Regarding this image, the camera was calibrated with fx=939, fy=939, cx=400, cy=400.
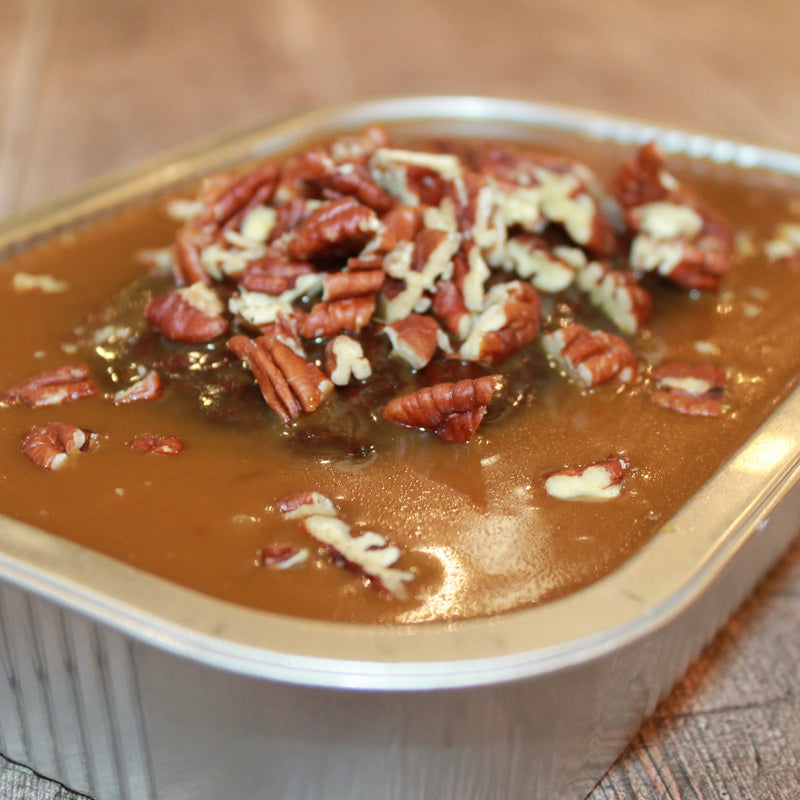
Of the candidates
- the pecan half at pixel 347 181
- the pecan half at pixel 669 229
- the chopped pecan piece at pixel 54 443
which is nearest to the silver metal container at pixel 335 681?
the chopped pecan piece at pixel 54 443

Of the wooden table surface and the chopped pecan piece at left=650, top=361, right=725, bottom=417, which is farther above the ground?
the chopped pecan piece at left=650, top=361, right=725, bottom=417

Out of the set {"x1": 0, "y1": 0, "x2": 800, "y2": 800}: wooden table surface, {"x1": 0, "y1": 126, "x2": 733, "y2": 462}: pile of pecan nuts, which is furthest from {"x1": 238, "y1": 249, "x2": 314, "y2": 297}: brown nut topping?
{"x1": 0, "y1": 0, "x2": 800, "y2": 800}: wooden table surface

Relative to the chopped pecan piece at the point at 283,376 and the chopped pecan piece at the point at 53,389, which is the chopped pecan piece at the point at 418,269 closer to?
the chopped pecan piece at the point at 283,376

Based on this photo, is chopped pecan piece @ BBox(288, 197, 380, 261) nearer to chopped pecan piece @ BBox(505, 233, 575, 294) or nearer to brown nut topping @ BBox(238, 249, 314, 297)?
brown nut topping @ BBox(238, 249, 314, 297)

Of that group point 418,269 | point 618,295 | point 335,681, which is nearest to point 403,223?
point 418,269

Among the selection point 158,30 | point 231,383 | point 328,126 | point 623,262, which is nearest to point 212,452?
point 231,383

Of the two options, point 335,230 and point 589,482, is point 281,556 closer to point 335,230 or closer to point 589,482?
point 589,482

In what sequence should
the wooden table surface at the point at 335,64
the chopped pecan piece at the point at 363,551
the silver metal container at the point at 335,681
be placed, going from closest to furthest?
the silver metal container at the point at 335,681, the chopped pecan piece at the point at 363,551, the wooden table surface at the point at 335,64
